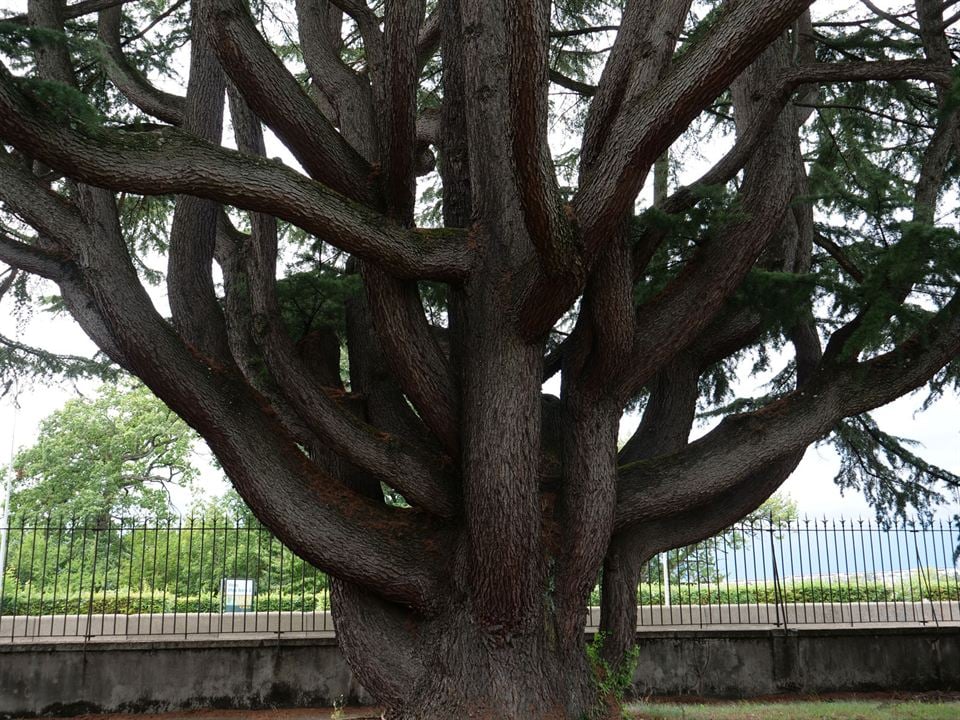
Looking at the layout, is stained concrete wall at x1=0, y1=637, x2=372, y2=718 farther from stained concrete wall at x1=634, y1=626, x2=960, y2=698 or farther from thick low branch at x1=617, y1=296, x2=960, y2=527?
thick low branch at x1=617, y1=296, x2=960, y2=527

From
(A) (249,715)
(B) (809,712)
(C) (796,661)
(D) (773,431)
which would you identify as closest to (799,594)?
(C) (796,661)

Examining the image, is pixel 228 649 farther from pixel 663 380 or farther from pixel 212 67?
pixel 212 67

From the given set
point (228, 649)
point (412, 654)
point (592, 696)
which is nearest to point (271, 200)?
point (412, 654)

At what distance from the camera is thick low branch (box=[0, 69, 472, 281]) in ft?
16.2

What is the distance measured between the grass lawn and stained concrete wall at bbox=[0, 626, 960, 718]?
1460mm

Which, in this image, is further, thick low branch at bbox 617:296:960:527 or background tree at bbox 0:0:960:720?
thick low branch at bbox 617:296:960:527

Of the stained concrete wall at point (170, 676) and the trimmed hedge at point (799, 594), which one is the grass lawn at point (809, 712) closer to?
the trimmed hedge at point (799, 594)

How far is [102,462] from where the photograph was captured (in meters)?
26.0

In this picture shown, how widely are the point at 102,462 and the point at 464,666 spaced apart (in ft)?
74.2

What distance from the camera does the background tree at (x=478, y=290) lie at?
225 inches

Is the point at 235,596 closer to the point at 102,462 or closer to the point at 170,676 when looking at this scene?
the point at 170,676

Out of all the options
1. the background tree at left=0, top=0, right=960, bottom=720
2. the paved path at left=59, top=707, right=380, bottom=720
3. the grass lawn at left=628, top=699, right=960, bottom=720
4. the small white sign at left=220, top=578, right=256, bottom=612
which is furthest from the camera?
the small white sign at left=220, top=578, right=256, bottom=612

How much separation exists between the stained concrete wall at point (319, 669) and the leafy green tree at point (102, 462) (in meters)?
15.5

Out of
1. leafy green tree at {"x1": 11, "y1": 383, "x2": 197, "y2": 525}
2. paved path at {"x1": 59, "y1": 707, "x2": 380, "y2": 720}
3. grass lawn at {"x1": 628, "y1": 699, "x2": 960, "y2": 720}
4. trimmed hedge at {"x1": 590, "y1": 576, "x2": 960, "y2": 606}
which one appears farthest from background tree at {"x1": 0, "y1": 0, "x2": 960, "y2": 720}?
leafy green tree at {"x1": 11, "y1": 383, "x2": 197, "y2": 525}
